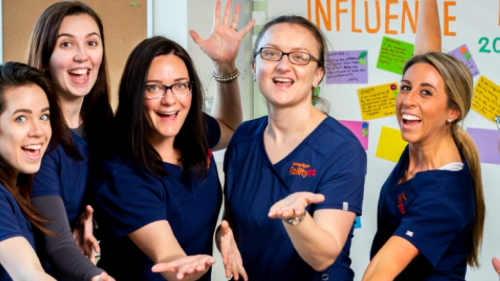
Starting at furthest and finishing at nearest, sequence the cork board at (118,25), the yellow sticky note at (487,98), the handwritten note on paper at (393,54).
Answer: the cork board at (118,25) < the handwritten note on paper at (393,54) < the yellow sticky note at (487,98)

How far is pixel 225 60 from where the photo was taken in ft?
6.43

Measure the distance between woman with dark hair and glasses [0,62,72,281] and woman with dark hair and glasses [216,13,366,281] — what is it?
0.50 m

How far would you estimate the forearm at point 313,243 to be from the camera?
4.46 feet

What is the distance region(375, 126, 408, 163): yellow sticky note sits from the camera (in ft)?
8.64

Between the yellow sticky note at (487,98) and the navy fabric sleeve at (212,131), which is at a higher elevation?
the yellow sticky note at (487,98)

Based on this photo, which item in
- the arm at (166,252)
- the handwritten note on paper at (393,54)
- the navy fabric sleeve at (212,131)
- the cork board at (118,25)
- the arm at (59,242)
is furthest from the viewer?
the cork board at (118,25)

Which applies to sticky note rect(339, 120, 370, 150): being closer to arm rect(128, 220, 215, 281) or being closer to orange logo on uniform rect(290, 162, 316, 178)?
orange logo on uniform rect(290, 162, 316, 178)

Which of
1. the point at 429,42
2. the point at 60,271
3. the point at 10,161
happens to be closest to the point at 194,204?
the point at 60,271

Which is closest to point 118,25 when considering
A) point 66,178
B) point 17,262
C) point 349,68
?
point 349,68

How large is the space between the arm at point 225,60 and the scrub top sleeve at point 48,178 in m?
0.57

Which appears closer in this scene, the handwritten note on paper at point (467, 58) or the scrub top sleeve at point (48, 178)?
the scrub top sleeve at point (48, 178)

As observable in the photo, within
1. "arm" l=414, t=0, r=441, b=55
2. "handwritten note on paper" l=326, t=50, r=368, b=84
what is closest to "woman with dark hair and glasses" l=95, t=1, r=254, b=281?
"arm" l=414, t=0, r=441, b=55

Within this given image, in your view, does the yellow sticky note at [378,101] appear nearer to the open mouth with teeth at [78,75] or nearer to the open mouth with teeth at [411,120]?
the open mouth with teeth at [411,120]

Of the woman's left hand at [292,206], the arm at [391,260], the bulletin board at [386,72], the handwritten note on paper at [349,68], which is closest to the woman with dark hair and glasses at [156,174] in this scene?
the woman's left hand at [292,206]
